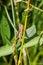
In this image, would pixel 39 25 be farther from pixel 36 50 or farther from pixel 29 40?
pixel 29 40

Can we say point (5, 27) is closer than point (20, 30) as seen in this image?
No

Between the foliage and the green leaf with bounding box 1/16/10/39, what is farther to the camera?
the green leaf with bounding box 1/16/10/39

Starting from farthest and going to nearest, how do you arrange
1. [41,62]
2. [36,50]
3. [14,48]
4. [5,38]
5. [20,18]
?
[41,62] → [36,50] → [20,18] → [5,38] → [14,48]

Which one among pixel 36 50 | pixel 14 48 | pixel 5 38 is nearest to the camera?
pixel 14 48

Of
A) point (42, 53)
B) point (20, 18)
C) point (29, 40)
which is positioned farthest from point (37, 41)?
point (42, 53)

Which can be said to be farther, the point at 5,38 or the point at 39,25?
the point at 39,25

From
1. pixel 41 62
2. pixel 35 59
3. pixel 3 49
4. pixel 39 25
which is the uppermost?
pixel 3 49

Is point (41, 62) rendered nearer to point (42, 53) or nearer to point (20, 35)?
point (42, 53)

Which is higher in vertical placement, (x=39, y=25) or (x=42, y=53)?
(x=39, y=25)

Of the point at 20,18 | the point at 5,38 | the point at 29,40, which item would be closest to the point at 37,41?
the point at 29,40

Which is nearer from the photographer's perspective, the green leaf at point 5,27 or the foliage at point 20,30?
the foliage at point 20,30
